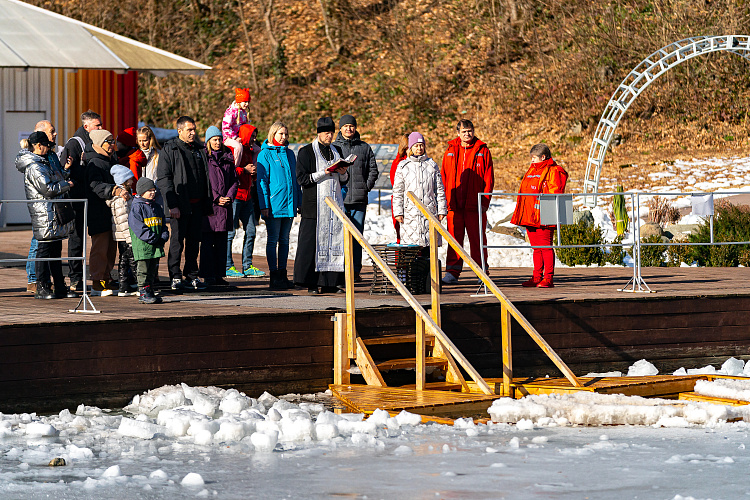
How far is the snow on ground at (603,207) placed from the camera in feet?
53.0

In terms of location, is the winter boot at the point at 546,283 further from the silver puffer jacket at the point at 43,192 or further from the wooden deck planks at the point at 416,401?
the silver puffer jacket at the point at 43,192

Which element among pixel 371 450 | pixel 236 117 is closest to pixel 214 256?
pixel 236 117

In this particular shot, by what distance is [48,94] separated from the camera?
20.7m

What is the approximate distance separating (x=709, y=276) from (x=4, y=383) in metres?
8.38

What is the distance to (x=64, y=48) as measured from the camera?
1998 cm

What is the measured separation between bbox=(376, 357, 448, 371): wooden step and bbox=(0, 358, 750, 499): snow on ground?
0.64 metres

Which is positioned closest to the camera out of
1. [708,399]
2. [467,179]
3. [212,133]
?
[708,399]

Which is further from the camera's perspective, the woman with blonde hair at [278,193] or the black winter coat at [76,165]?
the woman with blonde hair at [278,193]

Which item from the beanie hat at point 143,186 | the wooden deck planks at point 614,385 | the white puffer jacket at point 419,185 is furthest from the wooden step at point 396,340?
the beanie hat at point 143,186

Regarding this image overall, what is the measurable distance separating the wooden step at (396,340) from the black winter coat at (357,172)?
6.90 ft

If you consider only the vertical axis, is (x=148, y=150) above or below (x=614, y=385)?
above

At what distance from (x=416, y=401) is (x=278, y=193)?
3955 mm

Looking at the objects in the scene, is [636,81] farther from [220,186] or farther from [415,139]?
[220,186]

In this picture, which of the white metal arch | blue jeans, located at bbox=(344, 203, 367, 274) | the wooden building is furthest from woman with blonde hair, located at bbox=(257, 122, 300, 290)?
the wooden building
